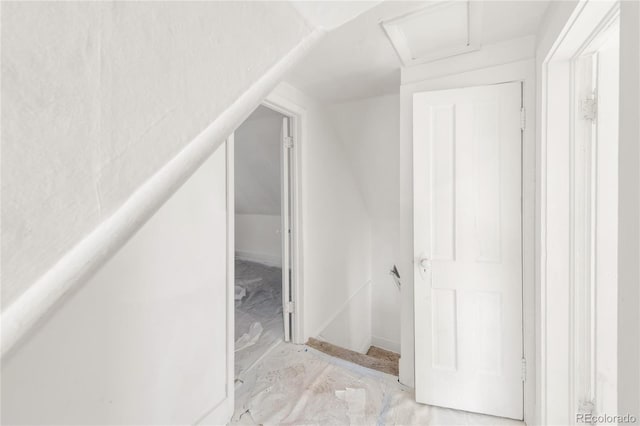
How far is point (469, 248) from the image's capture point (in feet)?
5.57

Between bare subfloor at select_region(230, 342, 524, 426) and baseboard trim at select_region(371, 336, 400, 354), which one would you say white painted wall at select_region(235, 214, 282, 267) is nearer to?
baseboard trim at select_region(371, 336, 400, 354)

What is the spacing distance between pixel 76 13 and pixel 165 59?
0.24 ft

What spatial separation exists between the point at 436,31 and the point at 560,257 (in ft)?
4.42

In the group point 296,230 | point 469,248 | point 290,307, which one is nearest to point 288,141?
point 296,230

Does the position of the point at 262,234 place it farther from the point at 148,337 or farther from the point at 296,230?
the point at 148,337

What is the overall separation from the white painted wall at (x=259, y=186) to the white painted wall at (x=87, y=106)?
2.44 meters

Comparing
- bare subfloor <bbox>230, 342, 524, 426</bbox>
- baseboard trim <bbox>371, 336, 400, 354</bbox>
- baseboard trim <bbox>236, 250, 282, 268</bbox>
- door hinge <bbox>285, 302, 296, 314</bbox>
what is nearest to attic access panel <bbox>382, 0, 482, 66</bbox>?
door hinge <bbox>285, 302, 296, 314</bbox>

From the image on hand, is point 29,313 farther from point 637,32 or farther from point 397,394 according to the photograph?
point 397,394

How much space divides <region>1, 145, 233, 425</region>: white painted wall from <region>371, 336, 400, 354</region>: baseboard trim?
2375 mm

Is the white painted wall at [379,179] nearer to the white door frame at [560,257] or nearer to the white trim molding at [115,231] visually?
the white door frame at [560,257]

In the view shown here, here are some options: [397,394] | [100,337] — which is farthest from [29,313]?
[397,394]

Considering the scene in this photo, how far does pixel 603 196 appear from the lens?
126 centimetres

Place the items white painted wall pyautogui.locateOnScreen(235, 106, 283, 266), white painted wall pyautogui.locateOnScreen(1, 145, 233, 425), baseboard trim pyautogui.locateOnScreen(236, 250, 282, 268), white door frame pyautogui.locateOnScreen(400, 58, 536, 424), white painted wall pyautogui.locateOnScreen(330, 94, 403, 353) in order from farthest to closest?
baseboard trim pyautogui.locateOnScreen(236, 250, 282, 268)
white painted wall pyautogui.locateOnScreen(235, 106, 283, 266)
white painted wall pyautogui.locateOnScreen(330, 94, 403, 353)
white door frame pyautogui.locateOnScreen(400, 58, 536, 424)
white painted wall pyautogui.locateOnScreen(1, 145, 233, 425)

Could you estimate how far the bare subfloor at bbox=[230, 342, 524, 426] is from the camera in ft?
5.36
